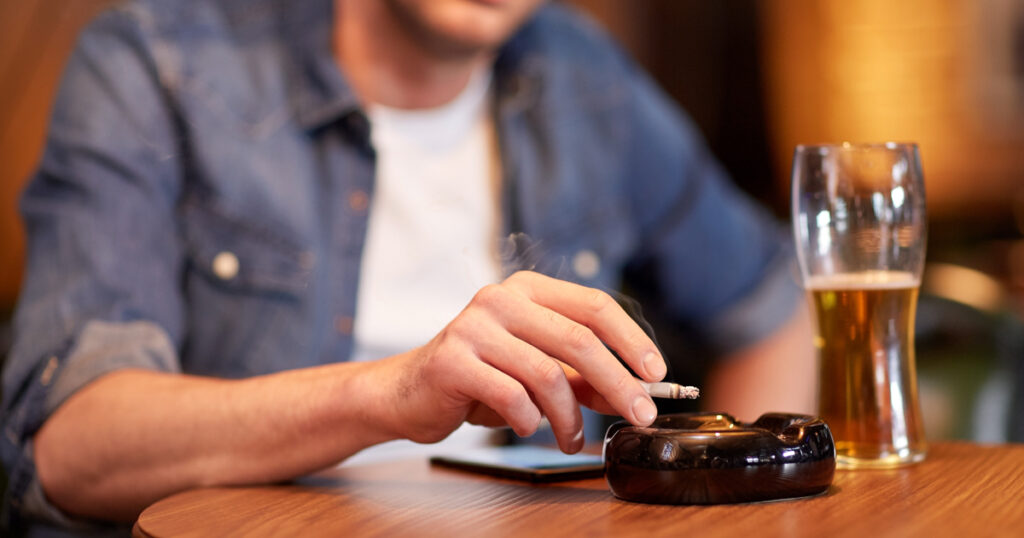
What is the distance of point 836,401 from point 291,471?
42cm

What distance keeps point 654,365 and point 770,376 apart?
0.99 m

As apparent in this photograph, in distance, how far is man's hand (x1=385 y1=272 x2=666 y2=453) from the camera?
65 cm

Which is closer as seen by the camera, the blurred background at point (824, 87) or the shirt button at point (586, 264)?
the shirt button at point (586, 264)

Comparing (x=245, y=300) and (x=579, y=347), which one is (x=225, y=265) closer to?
(x=245, y=300)

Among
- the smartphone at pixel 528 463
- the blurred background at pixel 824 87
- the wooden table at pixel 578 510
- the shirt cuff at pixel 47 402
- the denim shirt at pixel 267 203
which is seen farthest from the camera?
the blurred background at pixel 824 87

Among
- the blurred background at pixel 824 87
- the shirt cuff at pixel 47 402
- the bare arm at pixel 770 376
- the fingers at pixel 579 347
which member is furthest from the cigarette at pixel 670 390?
the blurred background at pixel 824 87

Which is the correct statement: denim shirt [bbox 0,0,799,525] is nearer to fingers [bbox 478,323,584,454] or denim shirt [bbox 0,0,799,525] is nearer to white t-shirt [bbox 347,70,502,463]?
white t-shirt [bbox 347,70,502,463]

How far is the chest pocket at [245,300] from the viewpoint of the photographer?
1.27 metres

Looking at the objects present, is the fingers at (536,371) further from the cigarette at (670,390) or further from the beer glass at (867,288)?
the beer glass at (867,288)

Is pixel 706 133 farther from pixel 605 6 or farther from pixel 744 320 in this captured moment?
pixel 744 320

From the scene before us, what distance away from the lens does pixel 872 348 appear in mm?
788

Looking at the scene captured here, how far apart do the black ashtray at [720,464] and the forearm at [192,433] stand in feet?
0.62

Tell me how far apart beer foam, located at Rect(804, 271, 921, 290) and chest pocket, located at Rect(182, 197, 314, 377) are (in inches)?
27.3

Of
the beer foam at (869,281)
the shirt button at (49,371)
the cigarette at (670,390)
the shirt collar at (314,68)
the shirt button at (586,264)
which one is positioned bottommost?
the shirt button at (49,371)
